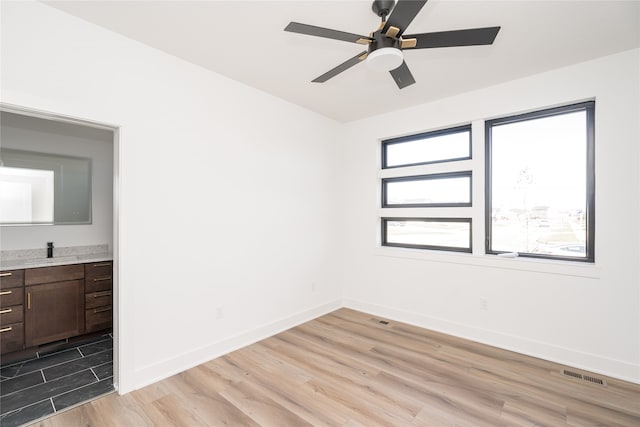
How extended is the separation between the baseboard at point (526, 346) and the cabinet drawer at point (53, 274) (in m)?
3.76

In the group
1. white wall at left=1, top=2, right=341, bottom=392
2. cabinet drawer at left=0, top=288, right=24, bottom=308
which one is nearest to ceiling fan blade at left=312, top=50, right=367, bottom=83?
white wall at left=1, top=2, right=341, bottom=392

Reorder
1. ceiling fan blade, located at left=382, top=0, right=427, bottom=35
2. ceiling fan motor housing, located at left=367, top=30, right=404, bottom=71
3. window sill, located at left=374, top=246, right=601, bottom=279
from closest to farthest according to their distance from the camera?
ceiling fan blade, located at left=382, top=0, right=427, bottom=35 < ceiling fan motor housing, located at left=367, top=30, right=404, bottom=71 < window sill, located at left=374, top=246, right=601, bottom=279

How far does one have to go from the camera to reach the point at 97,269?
11.1ft

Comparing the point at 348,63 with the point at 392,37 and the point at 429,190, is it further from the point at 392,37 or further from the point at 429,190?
the point at 429,190

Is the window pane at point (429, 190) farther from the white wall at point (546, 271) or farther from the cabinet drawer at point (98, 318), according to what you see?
the cabinet drawer at point (98, 318)

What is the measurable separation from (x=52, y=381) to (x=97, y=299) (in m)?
1.06

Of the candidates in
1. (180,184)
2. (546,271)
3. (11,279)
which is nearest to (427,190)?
A: (546,271)

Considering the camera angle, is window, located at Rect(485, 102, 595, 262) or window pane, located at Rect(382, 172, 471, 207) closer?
window, located at Rect(485, 102, 595, 262)

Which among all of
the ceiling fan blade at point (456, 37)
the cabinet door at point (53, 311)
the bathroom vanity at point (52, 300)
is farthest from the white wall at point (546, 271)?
the cabinet door at point (53, 311)

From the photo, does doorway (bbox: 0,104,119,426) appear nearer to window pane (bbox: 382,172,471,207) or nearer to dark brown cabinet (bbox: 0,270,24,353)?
dark brown cabinet (bbox: 0,270,24,353)

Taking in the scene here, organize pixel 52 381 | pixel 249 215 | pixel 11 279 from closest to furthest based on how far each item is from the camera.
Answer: pixel 52 381 < pixel 11 279 < pixel 249 215

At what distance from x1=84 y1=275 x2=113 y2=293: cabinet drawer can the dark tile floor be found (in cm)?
62

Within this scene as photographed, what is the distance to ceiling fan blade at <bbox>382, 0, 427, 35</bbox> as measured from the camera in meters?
1.45

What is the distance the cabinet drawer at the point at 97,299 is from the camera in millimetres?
3322
